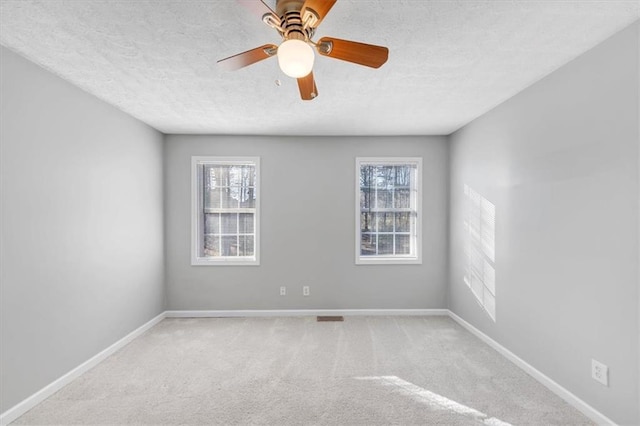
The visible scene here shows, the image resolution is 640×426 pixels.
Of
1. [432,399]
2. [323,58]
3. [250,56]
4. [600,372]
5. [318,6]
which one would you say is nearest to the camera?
[318,6]

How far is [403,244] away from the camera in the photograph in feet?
14.7

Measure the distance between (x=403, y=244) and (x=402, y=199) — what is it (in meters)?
0.65

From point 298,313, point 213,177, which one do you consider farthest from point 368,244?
point 213,177

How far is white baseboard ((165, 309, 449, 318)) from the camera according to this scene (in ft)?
14.0

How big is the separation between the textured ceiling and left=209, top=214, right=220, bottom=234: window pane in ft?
5.09

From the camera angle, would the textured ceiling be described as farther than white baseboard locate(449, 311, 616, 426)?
No

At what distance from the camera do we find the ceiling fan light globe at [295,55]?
142 cm

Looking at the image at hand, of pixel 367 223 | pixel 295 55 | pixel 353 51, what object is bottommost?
pixel 367 223

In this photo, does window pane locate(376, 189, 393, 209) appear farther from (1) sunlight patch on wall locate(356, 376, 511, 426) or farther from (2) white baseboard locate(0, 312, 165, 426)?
(2) white baseboard locate(0, 312, 165, 426)

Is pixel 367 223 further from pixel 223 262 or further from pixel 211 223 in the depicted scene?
pixel 211 223

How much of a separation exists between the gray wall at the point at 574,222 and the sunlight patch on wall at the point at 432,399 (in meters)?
0.73

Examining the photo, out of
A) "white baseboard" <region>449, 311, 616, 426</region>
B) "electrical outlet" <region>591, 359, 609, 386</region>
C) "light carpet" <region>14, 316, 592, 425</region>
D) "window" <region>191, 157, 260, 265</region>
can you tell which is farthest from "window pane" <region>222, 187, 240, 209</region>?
"electrical outlet" <region>591, 359, 609, 386</region>

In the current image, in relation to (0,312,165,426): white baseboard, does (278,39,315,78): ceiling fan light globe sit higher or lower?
higher

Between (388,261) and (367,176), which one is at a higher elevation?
(367,176)
